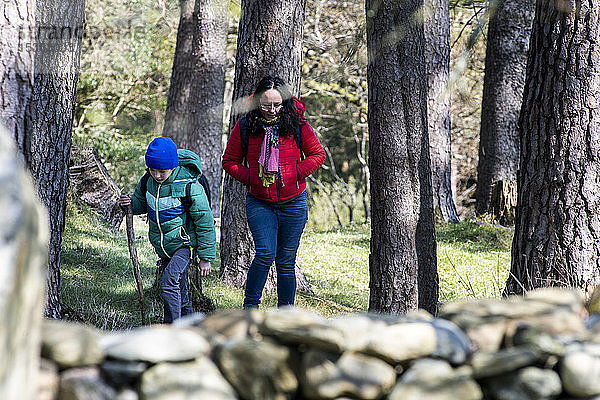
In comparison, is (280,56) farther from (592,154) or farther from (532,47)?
(592,154)

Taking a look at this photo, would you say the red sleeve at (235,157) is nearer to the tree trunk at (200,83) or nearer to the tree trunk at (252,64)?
the tree trunk at (252,64)

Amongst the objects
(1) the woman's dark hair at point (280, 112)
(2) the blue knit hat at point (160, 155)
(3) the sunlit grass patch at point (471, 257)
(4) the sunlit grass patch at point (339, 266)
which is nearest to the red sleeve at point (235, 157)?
(1) the woman's dark hair at point (280, 112)

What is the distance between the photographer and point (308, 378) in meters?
2.58

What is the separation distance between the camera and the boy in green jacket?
469cm

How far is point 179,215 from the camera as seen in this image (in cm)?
480

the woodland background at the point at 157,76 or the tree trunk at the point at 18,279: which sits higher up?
the woodland background at the point at 157,76

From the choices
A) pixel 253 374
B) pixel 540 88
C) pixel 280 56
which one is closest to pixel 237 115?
pixel 280 56

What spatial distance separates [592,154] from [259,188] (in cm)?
241

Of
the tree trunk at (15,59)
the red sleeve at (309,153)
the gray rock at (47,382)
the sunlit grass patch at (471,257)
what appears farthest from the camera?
the sunlit grass patch at (471,257)

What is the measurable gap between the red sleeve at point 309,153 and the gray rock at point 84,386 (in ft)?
9.14

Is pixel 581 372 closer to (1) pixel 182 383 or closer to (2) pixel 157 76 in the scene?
(1) pixel 182 383

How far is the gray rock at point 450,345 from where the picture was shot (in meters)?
2.61

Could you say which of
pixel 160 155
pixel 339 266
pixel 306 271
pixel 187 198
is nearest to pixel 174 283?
pixel 187 198

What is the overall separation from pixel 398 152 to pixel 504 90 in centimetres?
835
